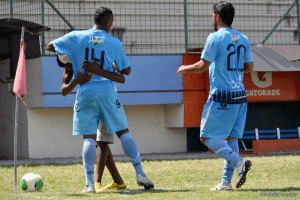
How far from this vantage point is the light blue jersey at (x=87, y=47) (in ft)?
25.9

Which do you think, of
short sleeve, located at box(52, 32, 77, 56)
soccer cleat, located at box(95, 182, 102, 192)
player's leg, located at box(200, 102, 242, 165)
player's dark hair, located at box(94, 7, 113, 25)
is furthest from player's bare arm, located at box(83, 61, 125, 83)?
soccer cleat, located at box(95, 182, 102, 192)

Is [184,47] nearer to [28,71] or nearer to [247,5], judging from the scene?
[247,5]

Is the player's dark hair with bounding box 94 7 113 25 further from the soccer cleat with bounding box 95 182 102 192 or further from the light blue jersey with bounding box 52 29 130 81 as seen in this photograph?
the soccer cleat with bounding box 95 182 102 192

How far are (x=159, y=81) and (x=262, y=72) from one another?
93.2 inches

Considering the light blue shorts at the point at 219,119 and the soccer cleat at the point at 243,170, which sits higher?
the light blue shorts at the point at 219,119

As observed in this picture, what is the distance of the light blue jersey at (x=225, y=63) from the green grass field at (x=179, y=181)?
0.99 metres

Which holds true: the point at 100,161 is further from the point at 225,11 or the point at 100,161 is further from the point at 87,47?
the point at 225,11

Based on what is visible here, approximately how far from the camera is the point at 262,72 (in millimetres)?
17062

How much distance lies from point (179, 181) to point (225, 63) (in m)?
2.39

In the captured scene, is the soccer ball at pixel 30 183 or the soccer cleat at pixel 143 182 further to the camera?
the soccer ball at pixel 30 183

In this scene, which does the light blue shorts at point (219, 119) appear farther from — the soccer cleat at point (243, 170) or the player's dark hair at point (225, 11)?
the player's dark hair at point (225, 11)

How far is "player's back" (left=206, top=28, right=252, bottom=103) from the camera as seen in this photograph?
791cm

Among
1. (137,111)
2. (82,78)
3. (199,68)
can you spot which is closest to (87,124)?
(82,78)

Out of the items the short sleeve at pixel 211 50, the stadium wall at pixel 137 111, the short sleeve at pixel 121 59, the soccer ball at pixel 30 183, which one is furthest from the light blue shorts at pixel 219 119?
the stadium wall at pixel 137 111
